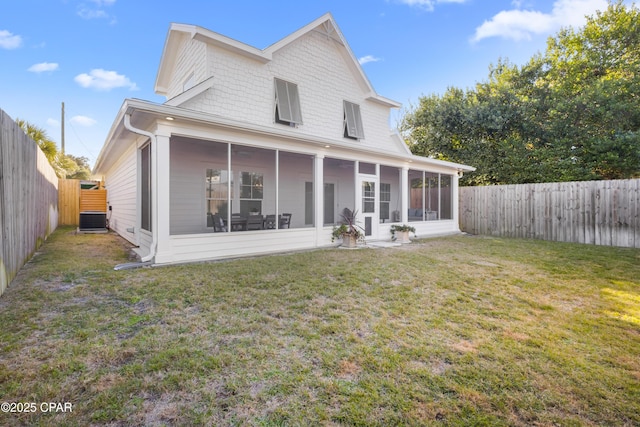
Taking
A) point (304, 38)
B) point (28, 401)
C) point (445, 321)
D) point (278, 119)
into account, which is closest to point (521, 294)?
point (445, 321)

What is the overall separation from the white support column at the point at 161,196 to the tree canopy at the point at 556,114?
1570 cm

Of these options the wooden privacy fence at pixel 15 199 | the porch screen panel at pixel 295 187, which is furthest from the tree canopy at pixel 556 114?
the wooden privacy fence at pixel 15 199

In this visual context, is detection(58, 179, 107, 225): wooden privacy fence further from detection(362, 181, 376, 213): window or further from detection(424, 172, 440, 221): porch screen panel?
detection(424, 172, 440, 221): porch screen panel

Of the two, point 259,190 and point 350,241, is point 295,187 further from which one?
point 350,241

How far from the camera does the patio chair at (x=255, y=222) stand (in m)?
7.51

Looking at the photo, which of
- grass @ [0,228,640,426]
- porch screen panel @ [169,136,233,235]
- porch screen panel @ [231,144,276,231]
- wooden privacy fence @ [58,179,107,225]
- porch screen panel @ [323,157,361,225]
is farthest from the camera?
wooden privacy fence @ [58,179,107,225]

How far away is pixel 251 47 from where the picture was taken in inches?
326

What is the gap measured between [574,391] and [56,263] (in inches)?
308

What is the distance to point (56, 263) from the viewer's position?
5750 mm

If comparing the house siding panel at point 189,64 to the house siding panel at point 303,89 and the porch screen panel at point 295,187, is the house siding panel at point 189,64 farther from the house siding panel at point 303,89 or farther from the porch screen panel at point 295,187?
the porch screen panel at point 295,187

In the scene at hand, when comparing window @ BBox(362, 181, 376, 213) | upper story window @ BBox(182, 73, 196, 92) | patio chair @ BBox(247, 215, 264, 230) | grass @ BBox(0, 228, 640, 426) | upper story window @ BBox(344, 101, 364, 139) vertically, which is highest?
upper story window @ BBox(182, 73, 196, 92)

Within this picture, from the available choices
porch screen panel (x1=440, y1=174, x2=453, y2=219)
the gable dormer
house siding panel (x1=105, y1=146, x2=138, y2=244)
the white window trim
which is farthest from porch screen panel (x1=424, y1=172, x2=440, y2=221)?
house siding panel (x1=105, y1=146, x2=138, y2=244)

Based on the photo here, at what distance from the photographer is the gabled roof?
7.81 meters

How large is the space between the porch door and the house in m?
0.04
